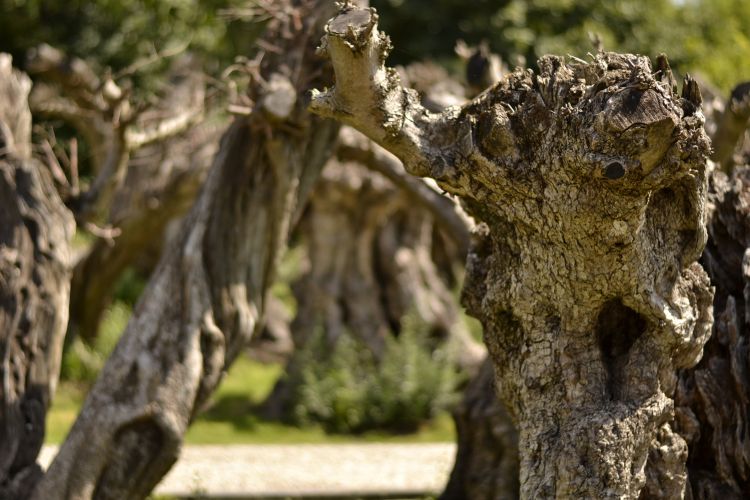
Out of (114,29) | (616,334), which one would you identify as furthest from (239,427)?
(114,29)

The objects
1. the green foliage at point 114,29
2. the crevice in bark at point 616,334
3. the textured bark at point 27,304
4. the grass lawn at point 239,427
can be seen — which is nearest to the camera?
the crevice in bark at point 616,334

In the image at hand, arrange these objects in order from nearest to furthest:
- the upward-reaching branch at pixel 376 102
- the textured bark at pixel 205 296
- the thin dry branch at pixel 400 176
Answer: the upward-reaching branch at pixel 376 102
the textured bark at pixel 205 296
the thin dry branch at pixel 400 176

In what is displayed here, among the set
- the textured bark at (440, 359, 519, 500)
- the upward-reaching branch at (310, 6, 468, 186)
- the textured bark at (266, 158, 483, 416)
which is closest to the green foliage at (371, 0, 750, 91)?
the textured bark at (266, 158, 483, 416)

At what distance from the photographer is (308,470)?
11.0 metres

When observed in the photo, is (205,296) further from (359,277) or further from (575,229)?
(359,277)

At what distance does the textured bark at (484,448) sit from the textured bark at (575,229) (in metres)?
1.95

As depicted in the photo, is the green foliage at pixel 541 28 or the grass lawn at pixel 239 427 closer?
the grass lawn at pixel 239 427

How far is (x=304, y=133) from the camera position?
7.21 metres

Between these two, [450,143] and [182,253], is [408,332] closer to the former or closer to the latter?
[182,253]

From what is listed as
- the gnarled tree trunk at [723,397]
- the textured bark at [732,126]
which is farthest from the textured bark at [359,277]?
the gnarled tree trunk at [723,397]

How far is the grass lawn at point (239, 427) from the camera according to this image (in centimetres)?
1258

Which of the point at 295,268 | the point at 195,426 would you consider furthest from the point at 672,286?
the point at 295,268

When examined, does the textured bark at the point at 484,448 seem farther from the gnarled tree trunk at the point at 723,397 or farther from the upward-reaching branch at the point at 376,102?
the upward-reaching branch at the point at 376,102

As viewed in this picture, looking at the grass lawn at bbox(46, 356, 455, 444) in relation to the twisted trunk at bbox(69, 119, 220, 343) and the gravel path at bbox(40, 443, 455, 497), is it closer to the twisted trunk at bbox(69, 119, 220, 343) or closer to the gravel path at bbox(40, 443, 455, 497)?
the gravel path at bbox(40, 443, 455, 497)
